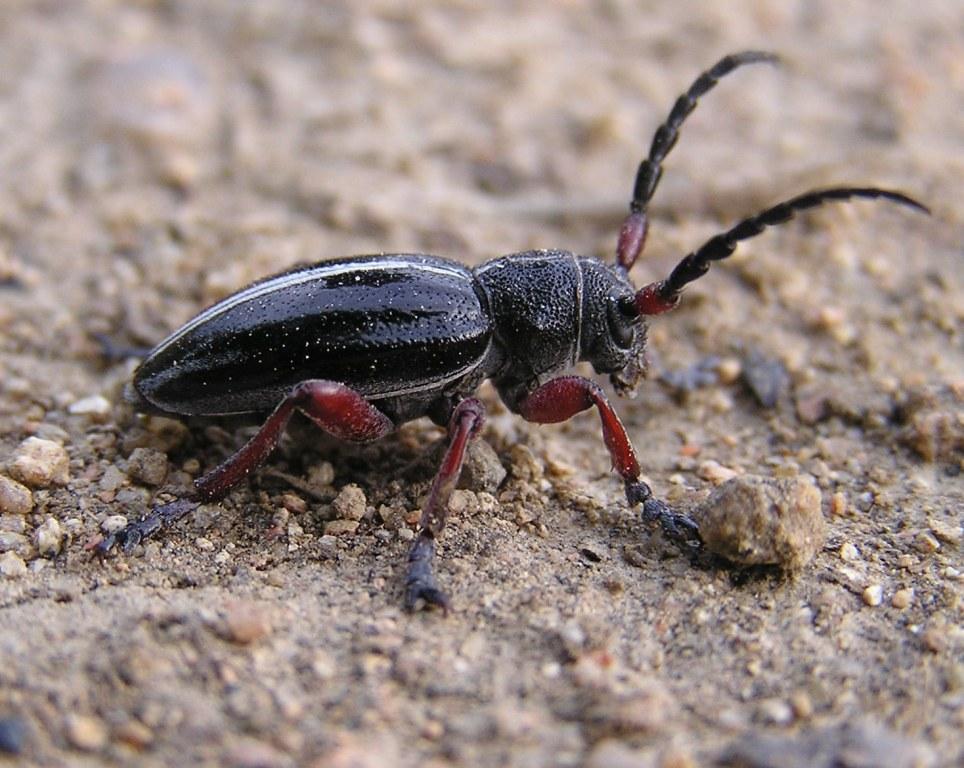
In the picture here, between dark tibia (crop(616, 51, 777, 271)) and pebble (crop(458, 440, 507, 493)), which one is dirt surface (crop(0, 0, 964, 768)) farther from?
dark tibia (crop(616, 51, 777, 271))

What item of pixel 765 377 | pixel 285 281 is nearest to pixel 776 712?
pixel 765 377

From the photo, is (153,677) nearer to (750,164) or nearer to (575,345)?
(575,345)

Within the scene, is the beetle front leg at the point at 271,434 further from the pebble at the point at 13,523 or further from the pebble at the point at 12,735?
the pebble at the point at 12,735

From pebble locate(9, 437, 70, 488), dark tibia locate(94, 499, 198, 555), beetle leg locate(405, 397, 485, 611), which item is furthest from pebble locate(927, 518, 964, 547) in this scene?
pebble locate(9, 437, 70, 488)

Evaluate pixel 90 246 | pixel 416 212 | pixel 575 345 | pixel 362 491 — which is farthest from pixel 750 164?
pixel 90 246

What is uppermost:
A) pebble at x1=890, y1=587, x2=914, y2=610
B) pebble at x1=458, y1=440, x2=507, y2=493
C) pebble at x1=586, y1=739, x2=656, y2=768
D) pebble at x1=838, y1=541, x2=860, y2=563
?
pebble at x1=838, y1=541, x2=860, y2=563

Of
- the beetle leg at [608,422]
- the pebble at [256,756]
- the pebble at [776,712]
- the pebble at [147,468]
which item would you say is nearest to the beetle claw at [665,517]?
the beetle leg at [608,422]
